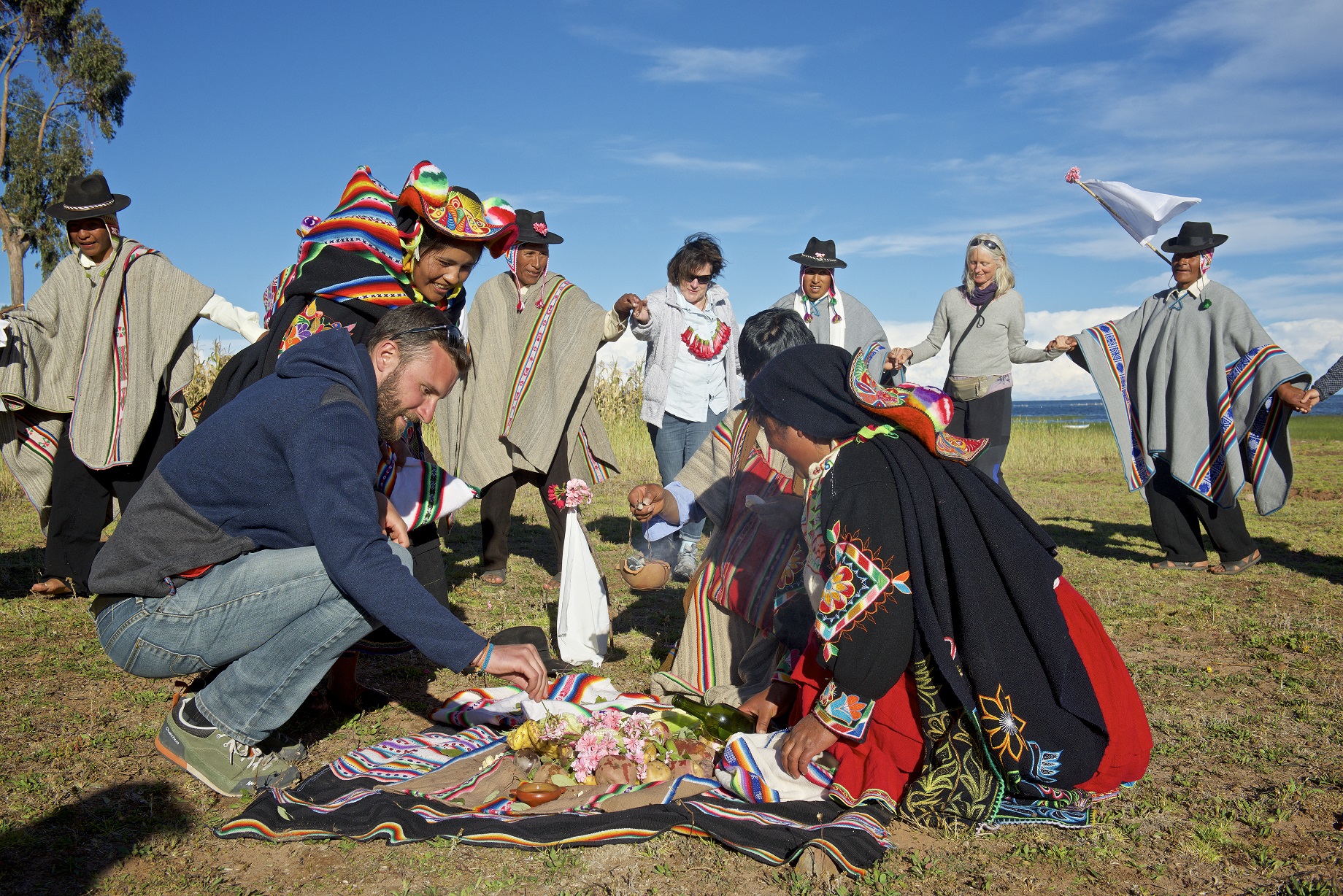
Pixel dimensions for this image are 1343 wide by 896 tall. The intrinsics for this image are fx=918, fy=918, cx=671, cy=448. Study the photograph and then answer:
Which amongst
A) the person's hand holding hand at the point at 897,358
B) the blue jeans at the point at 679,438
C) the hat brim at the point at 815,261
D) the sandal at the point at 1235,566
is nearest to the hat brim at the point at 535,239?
the blue jeans at the point at 679,438

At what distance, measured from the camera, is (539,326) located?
621cm

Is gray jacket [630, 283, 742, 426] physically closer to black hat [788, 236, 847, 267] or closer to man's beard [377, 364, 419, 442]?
black hat [788, 236, 847, 267]

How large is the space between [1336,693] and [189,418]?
21.8ft

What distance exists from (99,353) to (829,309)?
4690 mm

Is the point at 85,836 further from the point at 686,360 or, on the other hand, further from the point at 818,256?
the point at 818,256

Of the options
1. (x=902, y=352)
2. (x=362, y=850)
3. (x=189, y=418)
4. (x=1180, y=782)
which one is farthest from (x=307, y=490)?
(x=902, y=352)

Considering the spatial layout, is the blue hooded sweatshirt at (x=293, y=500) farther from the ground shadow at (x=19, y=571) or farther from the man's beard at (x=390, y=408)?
the ground shadow at (x=19, y=571)

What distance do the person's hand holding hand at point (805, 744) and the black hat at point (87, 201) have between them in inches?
188

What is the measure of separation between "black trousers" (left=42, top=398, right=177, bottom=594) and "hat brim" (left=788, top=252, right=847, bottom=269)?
434 cm

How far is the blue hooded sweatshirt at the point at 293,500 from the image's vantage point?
2506 millimetres

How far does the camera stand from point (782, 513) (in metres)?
3.52

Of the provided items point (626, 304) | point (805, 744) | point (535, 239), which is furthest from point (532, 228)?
point (805, 744)

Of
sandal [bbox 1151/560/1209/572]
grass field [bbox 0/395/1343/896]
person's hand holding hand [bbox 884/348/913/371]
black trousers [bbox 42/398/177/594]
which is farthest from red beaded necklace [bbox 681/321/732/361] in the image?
sandal [bbox 1151/560/1209/572]

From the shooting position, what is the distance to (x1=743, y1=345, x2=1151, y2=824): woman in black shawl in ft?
8.28
